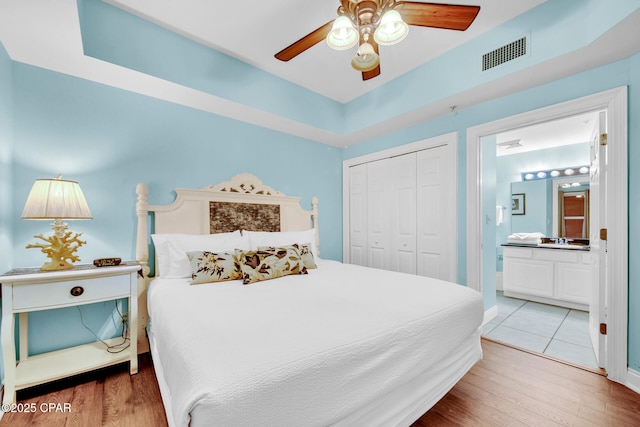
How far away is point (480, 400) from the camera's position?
1.76 meters

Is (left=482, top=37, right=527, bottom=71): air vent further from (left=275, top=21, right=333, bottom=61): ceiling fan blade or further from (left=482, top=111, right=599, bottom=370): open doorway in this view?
(left=275, top=21, right=333, bottom=61): ceiling fan blade

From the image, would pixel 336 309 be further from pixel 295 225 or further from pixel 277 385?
pixel 295 225

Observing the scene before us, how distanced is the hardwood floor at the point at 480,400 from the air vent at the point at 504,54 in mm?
2463

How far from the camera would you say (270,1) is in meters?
1.93

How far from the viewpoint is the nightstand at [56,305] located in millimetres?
1655

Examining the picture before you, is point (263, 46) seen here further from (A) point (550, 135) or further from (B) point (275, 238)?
(A) point (550, 135)

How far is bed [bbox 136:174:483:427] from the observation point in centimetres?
92

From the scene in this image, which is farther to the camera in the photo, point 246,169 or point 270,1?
point 246,169

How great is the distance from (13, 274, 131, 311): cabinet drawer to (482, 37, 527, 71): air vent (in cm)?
336

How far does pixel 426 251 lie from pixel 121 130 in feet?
10.8

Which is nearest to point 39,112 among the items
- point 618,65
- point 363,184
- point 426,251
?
point 363,184

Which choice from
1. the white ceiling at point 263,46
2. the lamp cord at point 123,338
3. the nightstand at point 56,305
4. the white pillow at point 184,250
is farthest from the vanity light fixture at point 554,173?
the lamp cord at point 123,338

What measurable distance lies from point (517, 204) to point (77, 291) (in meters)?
6.15

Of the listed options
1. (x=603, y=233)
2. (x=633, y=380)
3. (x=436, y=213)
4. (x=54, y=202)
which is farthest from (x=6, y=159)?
(x=633, y=380)
